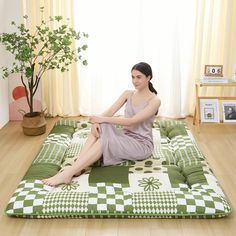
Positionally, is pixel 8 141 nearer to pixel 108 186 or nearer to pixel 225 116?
pixel 108 186

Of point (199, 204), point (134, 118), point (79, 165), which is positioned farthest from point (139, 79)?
point (199, 204)

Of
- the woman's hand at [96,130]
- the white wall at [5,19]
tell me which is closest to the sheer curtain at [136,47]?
the white wall at [5,19]

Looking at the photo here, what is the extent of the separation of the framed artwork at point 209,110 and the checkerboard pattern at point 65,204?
7.18 feet

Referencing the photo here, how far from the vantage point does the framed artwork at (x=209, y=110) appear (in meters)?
4.16

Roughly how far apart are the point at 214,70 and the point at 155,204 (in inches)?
89.9

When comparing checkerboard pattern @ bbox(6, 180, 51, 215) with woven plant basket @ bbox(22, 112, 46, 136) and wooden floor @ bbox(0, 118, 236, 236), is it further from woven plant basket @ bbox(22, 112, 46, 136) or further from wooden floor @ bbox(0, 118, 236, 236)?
woven plant basket @ bbox(22, 112, 46, 136)

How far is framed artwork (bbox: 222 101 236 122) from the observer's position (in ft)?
13.7

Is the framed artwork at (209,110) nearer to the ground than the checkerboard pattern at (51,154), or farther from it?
farther from it

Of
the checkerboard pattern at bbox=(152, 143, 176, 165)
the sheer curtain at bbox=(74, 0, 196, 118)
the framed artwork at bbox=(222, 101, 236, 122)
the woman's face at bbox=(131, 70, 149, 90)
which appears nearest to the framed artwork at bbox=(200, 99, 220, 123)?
the framed artwork at bbox=(222, 101, 236, 122)

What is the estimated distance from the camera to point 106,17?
173 inches

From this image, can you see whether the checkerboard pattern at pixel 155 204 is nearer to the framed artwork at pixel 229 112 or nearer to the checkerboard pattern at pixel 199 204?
the checkerboard pattern at pixel 199 204

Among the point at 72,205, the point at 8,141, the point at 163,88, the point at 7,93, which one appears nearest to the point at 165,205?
the point at 72,205

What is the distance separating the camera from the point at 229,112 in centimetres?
420

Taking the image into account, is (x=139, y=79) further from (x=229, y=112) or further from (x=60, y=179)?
(x=229, y=112)
